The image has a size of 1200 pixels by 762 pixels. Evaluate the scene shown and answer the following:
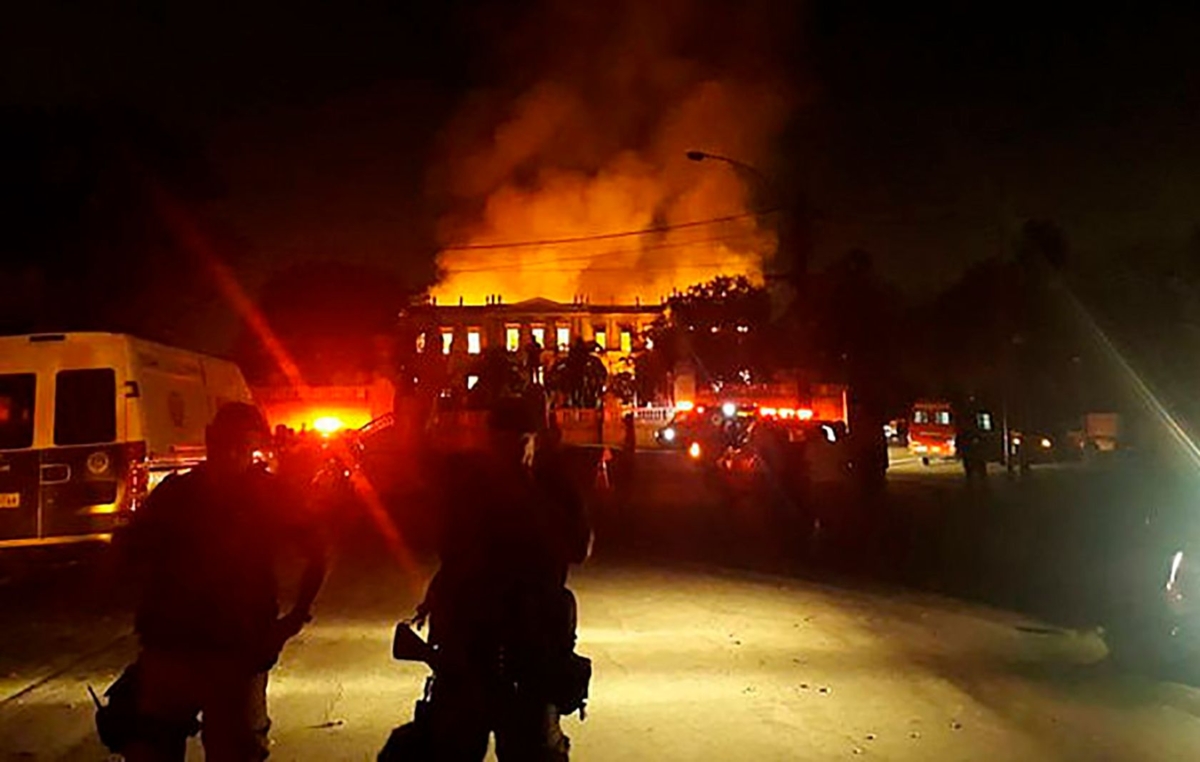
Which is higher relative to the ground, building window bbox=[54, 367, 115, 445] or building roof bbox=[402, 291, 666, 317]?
building roof bbox=[402, 291, 666, 317]

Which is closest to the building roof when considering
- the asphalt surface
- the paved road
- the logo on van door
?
the asphalt surface

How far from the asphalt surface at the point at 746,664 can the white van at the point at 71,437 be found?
0.80m

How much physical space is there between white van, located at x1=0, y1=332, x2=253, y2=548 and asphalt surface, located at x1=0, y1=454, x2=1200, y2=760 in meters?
0.80

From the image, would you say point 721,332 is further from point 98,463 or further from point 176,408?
point 98,463

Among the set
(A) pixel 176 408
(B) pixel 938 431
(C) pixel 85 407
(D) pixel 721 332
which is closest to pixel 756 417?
(A) pixel 176 408

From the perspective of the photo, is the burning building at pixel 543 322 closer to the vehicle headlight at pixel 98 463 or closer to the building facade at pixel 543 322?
the building facade at pixel 543 322

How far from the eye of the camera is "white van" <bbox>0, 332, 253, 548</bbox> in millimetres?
13398

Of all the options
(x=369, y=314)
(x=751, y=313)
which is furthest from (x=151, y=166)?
(x=751, y=313)

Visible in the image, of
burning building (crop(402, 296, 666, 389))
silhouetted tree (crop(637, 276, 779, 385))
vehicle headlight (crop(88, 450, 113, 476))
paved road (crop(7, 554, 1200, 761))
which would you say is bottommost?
paved road (crop(7, 554, 1200, 761))

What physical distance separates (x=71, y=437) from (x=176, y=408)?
70.5 inches

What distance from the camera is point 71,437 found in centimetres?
1369

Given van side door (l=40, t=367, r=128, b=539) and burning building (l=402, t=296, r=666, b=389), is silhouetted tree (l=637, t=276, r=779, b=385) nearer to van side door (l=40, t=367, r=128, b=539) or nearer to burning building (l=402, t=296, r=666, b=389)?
burning building (l=402, t=296, r=666, b=389)

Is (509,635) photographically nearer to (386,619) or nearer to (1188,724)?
(1188,724)

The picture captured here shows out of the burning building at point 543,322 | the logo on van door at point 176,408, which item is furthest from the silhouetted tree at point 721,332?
the logo on van door at point 176,408
